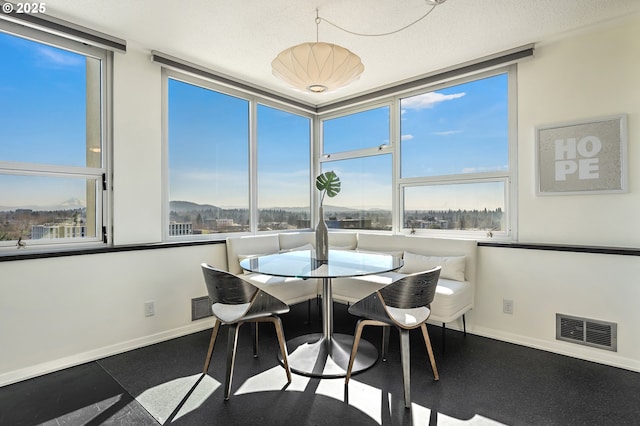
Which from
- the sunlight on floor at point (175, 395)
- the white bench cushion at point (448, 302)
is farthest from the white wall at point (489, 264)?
the sunlight on floor at point (175, 395)

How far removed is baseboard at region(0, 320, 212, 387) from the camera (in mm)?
2305

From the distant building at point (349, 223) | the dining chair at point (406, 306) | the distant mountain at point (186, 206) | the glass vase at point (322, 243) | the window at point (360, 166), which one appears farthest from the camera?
the distant building at point (349, 223)

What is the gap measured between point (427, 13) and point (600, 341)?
110 inches

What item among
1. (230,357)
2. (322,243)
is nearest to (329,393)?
(230,357)

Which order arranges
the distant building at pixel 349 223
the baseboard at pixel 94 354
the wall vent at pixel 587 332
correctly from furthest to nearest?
1. the distant building at pixel 349 223
2. the wall vent at pixel 587 332
3. the baseboard at pixel 94 354

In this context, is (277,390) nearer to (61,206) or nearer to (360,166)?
(61,206)

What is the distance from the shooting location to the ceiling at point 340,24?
236 cm

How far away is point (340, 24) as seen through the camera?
8.53 feet

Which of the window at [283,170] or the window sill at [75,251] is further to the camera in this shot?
the window at [283,170]

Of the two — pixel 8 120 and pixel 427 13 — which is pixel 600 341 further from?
pixel 8 120

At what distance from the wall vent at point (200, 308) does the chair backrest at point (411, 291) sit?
199 centimetres

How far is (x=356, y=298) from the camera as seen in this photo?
3320 mm

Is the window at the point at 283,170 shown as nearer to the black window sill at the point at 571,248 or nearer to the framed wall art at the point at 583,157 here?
the black window sill at the point at 571,248

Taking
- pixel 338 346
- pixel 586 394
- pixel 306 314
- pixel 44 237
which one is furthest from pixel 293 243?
pixel 586 394
